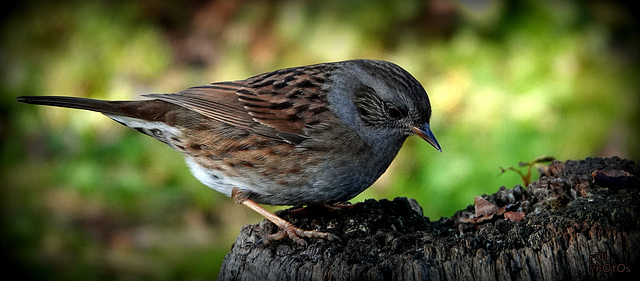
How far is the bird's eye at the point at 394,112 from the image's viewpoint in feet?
11.6

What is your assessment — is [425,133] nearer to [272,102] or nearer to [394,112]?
[394,112]

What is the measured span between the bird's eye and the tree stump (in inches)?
19.5

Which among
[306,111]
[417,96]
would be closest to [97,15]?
[306,111]

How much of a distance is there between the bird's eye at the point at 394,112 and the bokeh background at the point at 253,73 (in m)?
1.75

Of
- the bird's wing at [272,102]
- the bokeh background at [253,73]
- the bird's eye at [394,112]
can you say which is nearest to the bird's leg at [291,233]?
the bird's wing at [272,102]

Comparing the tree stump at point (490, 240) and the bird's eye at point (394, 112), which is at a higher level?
the bird's eye at point (394, 112)

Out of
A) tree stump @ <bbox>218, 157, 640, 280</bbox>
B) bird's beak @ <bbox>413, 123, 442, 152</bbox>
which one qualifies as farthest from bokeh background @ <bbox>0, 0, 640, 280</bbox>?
tree stump @ <bbox>218, 157, 640, 280</bbox>

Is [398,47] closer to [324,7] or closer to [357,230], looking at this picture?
[324,7]

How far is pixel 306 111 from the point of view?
11.7 feet

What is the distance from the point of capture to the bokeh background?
5520mm

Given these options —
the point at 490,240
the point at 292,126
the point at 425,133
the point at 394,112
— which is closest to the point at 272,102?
the point at 292,126

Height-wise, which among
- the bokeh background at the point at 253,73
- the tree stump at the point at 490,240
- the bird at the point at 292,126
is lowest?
the tree stump at the point at 490,240

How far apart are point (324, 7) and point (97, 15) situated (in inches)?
92.4

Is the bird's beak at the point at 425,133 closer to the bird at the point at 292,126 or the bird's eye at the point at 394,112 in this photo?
the bird at the point at 292,126
